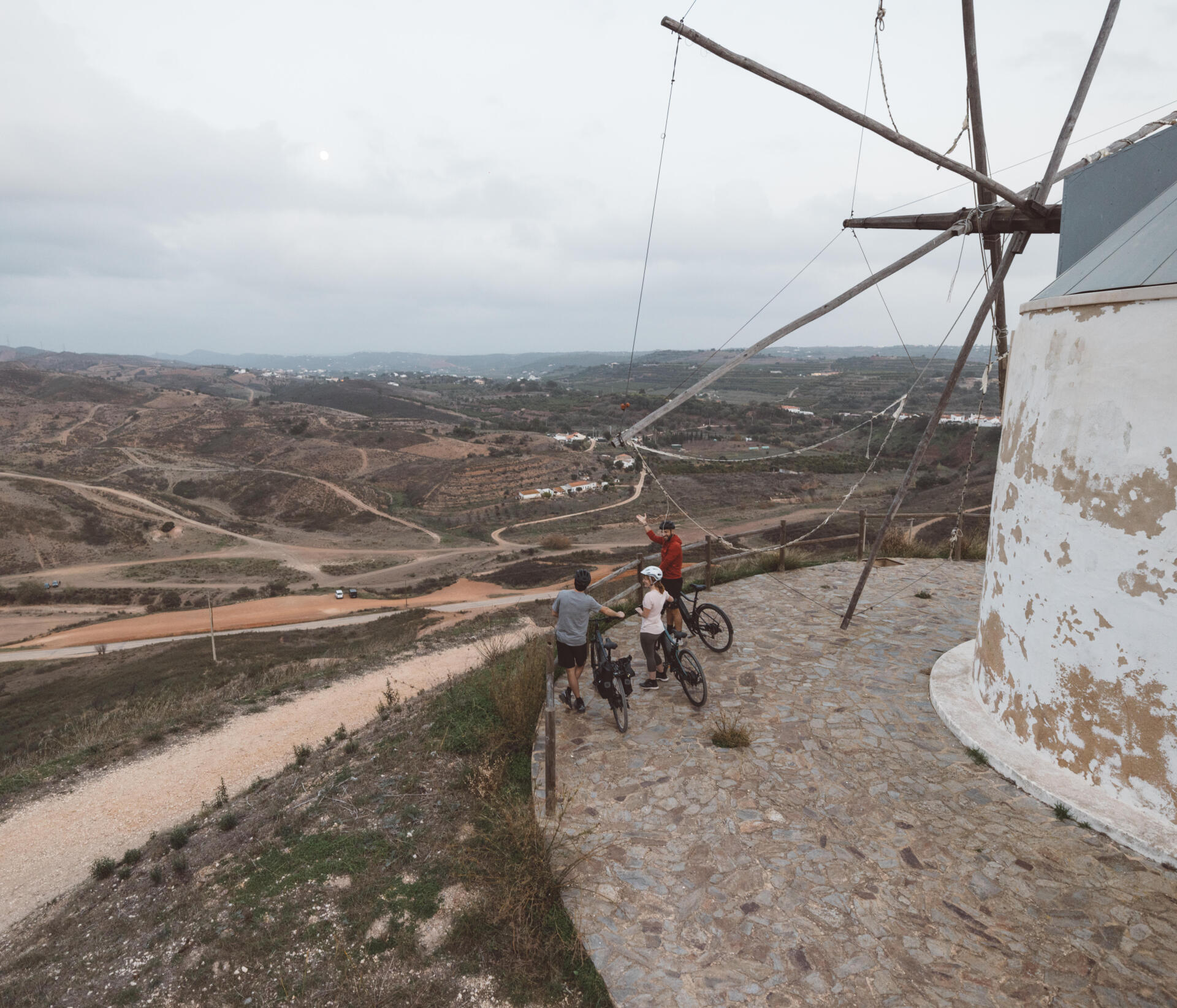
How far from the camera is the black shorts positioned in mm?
6812

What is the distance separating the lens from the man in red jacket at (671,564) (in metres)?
8.12

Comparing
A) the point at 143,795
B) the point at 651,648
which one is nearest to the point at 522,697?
the point at 651,648

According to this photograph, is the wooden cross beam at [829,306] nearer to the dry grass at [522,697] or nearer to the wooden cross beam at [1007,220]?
the wooden cross beam at [1007,220]

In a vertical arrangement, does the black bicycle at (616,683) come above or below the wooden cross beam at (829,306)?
below

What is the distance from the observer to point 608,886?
4.62 m

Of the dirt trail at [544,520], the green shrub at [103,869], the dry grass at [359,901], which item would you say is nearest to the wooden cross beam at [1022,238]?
the dry grass at [359,901]

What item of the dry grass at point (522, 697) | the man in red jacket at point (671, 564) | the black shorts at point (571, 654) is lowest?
the dry grass at point (522, 697)

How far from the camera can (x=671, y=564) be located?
325 inches

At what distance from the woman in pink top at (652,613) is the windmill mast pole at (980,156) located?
4.74 metres

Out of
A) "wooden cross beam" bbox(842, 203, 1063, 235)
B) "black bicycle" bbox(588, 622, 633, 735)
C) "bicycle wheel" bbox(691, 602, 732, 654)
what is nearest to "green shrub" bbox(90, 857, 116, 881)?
"black bicycle" bbox(588, 622, 633, 735)

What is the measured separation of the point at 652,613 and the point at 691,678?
90 cm

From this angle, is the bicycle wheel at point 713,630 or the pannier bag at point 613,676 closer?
the pannier bag at point 613,676

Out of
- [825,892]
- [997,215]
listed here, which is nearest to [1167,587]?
[825,892]

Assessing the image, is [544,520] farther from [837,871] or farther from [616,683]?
[837,871]
